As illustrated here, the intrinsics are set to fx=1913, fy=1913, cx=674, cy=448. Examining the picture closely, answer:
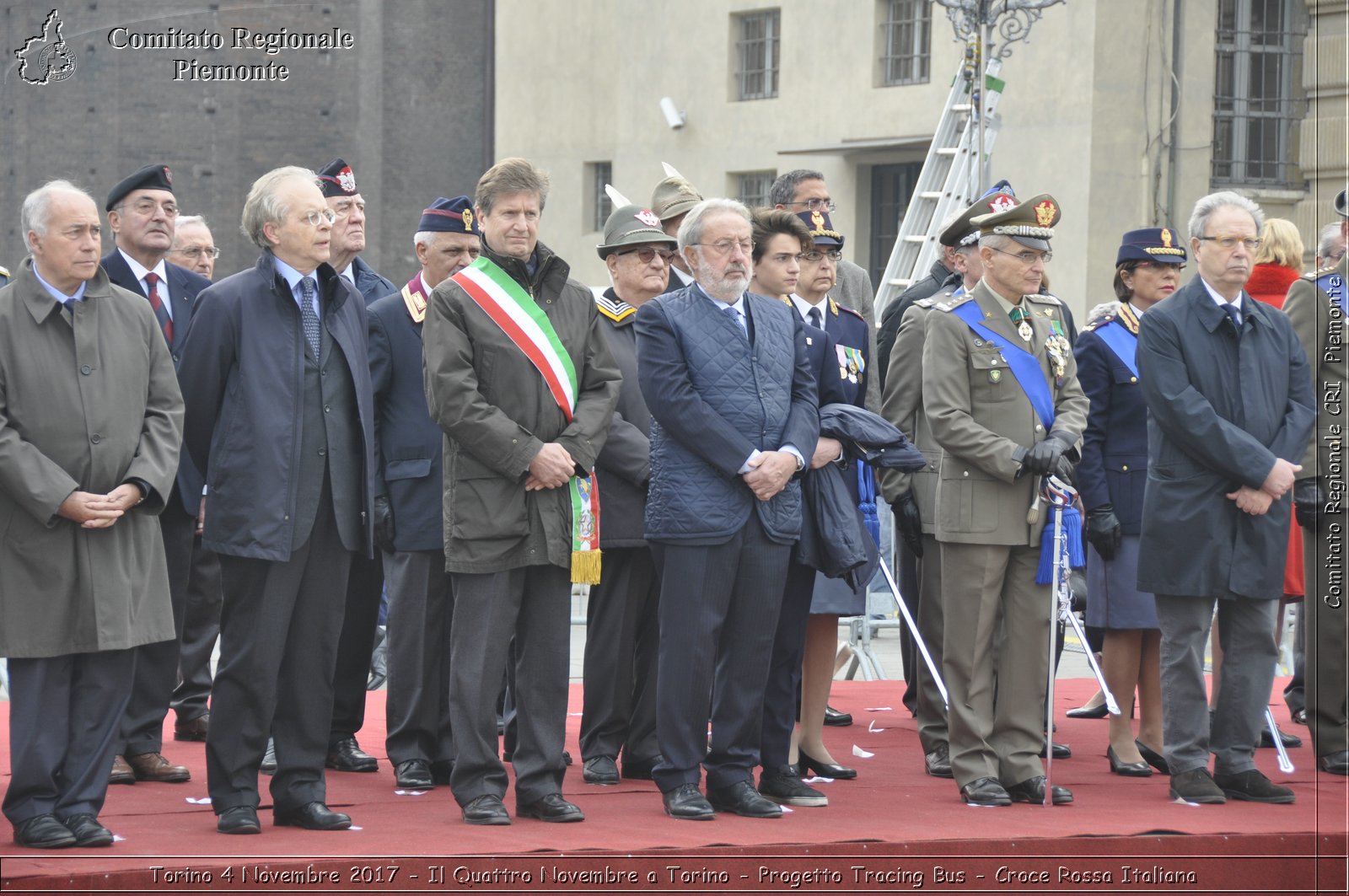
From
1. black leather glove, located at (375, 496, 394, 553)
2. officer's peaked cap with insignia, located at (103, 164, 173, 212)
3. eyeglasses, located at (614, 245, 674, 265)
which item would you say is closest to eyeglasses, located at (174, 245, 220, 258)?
officer's peaked cap with insignia, located at (103, 164, 173, 212)

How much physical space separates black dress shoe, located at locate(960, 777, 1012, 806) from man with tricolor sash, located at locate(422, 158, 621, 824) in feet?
4.72

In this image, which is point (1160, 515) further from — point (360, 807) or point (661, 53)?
point (661, 53)

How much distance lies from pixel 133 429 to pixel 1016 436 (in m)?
3.08

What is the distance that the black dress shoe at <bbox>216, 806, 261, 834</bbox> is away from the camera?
6.03 metres

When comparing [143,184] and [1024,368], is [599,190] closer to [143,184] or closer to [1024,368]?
[143,184]

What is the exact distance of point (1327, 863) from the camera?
6430 mm

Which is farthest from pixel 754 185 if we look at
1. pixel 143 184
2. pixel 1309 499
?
pixel 143 184

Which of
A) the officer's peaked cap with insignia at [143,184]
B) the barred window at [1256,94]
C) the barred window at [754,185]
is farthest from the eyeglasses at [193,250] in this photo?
the barred window at [754,185]

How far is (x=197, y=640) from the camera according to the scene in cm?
819

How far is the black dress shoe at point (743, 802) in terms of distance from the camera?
6.40 meters

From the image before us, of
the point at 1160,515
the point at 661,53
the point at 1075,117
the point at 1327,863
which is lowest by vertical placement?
the point at 1327,863

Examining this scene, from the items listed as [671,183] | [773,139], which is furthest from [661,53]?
[671,183]

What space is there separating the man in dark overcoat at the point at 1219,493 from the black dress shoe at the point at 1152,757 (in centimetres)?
63

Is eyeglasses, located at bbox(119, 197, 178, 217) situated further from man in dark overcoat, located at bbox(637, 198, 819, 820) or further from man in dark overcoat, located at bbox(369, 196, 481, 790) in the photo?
man in dark overcoat, located at bbox(637, 198, 819, 820)
